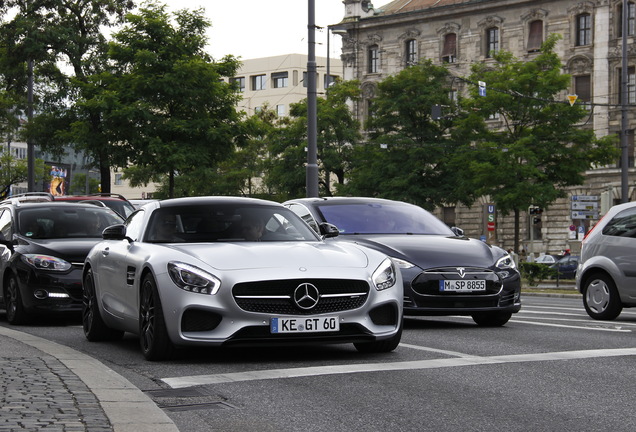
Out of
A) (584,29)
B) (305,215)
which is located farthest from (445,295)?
(584,29)

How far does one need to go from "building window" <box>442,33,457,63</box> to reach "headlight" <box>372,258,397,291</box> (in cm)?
6387

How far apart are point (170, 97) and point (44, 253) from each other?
Result: 26.1 m

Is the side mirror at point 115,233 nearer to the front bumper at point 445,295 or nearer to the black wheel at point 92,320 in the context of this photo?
the black wheel at point 92,320

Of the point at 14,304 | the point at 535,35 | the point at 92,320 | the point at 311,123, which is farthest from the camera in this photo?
the point at 535,35

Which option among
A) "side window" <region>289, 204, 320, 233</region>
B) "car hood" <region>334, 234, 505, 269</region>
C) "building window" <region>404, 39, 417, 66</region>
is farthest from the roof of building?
"car hood" <region>334, 234, 505, 269</region>

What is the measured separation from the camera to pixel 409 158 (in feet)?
191

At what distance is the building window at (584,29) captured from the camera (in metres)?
65.8

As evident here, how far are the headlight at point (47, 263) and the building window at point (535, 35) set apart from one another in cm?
5643

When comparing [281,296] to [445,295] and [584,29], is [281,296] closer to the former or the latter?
[445,295]

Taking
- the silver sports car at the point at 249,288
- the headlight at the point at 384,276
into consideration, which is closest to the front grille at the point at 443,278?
the silver sports car at the point at 249,288

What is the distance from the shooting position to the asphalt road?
648 centimetres

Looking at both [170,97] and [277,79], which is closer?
[170,97]

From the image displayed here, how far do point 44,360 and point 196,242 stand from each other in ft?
5.48

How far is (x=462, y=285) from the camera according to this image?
12586 mm
